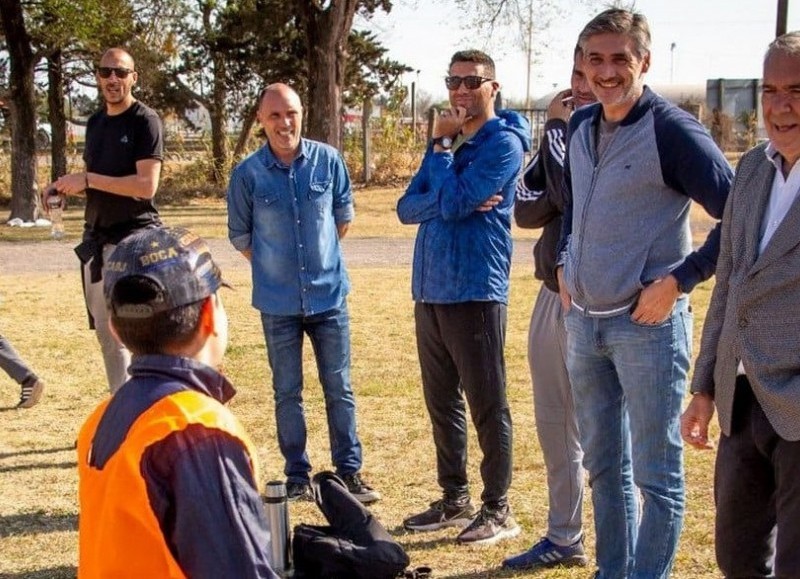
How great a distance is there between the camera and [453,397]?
5.09 m

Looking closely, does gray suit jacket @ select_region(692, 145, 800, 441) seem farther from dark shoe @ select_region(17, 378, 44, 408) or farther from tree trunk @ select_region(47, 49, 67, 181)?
tree trunk @ select_region(47, 49, 67, 181)

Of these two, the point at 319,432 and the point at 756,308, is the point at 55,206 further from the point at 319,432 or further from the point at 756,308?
the point at 756,308

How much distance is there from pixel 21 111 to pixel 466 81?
17.5 m

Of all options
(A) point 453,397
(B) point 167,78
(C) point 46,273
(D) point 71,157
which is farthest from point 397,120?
(A) point 453,397

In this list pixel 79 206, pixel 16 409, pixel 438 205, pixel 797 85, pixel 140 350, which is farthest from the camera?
pixel 79 206

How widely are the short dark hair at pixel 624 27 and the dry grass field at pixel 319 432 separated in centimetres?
214

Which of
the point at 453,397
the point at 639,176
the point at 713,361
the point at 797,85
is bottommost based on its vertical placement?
the point at 453,397

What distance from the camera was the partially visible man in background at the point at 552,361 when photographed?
4.34 meters

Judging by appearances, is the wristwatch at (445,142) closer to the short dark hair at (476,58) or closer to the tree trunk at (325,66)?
the short dark hair at (476,58)

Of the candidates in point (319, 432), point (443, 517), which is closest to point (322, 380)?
point (443, 517)

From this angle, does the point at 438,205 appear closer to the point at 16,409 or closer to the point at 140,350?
the point at 140,350

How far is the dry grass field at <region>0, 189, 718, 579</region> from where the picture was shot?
4852mm

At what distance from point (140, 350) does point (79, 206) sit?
23.1 metres

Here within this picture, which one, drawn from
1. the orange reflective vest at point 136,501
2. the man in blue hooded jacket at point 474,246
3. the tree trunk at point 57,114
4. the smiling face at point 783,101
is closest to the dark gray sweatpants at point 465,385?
the man in blue hooded jacket at point 474,246
